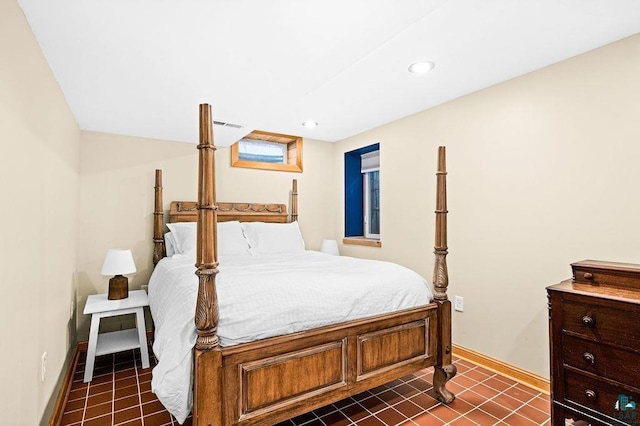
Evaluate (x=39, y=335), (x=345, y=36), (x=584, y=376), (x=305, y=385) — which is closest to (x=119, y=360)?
(x=39, y=335)

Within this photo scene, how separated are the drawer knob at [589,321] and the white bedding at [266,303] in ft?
2.74

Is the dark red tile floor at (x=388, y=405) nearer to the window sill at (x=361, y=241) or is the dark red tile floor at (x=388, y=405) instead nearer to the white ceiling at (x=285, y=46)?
the window sill at (x=361, y=241)

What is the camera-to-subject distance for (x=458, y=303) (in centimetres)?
293

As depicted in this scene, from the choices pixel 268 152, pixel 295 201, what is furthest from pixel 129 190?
pixel 295 201

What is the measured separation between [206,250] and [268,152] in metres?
2.99

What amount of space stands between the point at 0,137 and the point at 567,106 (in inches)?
120

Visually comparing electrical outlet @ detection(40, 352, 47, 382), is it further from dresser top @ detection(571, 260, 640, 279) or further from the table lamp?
dresser top @ detection(571, 260, 640, 279)

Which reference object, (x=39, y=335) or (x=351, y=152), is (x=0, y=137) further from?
(x=351, y=152)

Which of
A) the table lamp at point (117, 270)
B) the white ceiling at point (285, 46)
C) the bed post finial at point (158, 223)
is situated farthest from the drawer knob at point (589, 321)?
the bed post finial at point (158, 223)

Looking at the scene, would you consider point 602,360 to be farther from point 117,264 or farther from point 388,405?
point 117,264

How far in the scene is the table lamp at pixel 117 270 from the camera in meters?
2.78

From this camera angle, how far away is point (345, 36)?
1.75 meters

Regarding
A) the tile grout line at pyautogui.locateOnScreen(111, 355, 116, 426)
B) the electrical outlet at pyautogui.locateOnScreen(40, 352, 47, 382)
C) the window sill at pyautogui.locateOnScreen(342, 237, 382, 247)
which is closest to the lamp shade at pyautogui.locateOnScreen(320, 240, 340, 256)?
the window sill at pyautogui.locateOnScreen(342, 237, 382, 247)

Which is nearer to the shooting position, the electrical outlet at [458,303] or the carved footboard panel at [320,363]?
the carved footboard panel at [320,363]
